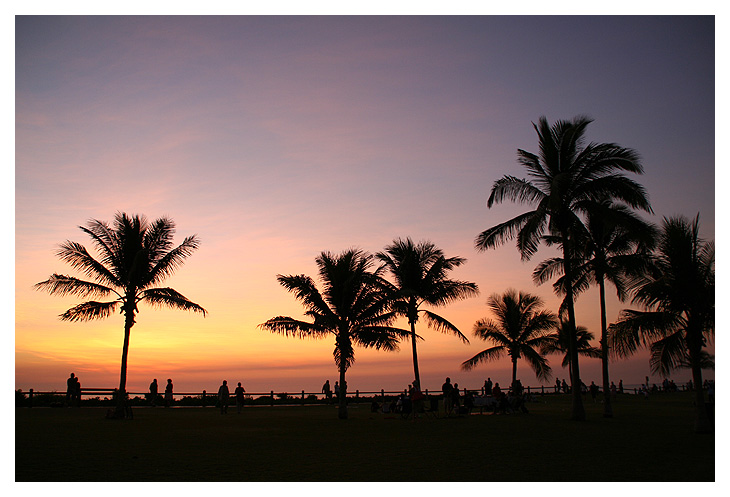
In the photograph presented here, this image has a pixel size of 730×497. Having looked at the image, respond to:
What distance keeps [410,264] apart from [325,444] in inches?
701

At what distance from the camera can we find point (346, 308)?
27.7 metres

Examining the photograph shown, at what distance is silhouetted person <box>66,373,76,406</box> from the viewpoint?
2995cm

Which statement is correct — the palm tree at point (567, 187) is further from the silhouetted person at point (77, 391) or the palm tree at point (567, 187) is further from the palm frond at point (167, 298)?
the silhouetted person at point (77, 391)

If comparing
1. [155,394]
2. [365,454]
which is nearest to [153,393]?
[155,394]

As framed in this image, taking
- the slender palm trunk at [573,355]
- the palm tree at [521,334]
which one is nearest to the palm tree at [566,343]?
the palm tree at [521,334]

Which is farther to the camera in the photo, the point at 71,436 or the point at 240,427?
the point at 240,427

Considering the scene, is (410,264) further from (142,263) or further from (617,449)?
(617,449)

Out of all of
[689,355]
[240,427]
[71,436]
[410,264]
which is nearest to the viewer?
[71,436]

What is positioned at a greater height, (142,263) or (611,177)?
(611,177)

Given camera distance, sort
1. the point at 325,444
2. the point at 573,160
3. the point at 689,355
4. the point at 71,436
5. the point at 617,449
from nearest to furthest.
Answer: the point at 617,449 → the point at 325,444 → the point at 71,436 → the point at 689,355 → the point at 573,160

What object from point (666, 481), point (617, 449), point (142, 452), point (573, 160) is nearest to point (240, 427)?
point (142, 452)

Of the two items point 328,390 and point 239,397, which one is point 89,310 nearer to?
point 239,397

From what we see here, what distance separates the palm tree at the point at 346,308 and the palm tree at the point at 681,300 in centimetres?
1381

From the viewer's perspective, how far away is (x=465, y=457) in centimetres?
1115
